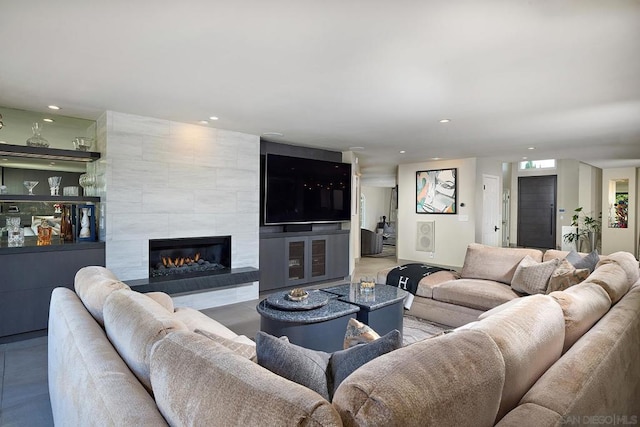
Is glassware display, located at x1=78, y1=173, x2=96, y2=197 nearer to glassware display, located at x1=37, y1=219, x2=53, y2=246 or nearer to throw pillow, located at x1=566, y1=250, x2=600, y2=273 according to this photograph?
glassware display, located at x1=37, y1=219, x2=53, y2=246

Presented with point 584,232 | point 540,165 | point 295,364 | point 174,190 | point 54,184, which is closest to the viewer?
point 295,364

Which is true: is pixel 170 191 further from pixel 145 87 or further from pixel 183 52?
pixel 183 52

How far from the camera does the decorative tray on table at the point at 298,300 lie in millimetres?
2918

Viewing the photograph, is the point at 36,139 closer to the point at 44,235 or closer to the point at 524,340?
the point at 44,235

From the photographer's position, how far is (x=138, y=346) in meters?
1.27

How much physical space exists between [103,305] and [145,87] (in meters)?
2.06

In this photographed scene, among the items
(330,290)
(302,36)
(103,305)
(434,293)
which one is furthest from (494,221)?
(103,305)

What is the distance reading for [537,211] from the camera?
413 inches

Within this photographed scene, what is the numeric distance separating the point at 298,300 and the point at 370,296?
0.69 meters

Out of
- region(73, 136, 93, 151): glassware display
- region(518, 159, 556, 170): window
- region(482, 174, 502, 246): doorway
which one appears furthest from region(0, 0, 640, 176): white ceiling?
region(518, 159, 556, 170): window

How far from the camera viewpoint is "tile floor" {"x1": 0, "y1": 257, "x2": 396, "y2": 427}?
2289 mm

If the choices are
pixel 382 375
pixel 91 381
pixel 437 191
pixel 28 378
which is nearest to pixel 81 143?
pixel 28 378

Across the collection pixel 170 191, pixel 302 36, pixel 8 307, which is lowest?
pixel 8 307

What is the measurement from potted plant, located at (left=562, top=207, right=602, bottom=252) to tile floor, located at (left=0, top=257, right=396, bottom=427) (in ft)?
28.5
